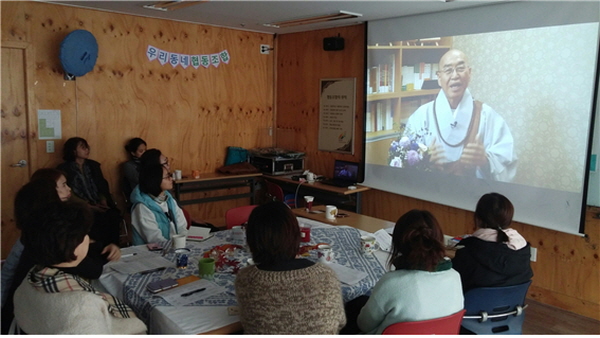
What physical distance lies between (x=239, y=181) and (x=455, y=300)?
4.10 meters

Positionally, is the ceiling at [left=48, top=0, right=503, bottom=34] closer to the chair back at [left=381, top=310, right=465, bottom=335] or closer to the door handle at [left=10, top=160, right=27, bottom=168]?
the door handle at [left=10, top=160, right=27, bottom=168]

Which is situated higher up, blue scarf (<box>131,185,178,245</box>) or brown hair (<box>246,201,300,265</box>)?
brown hair (<box>246,201,300,265</box>)

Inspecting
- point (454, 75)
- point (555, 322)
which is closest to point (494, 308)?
point (555, 322)

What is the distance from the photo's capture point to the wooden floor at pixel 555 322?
10.9 ft

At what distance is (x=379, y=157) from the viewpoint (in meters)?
4.95

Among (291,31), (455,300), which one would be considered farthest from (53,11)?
(455,300)

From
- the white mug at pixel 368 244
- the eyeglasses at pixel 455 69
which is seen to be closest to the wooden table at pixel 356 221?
the white mug at pixel 368 244

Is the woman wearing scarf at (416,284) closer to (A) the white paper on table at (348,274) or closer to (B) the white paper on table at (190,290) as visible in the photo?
(A) the white paper on table at (348,274)

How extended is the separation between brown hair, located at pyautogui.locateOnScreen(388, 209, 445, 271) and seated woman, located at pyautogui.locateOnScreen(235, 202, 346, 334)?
0.32m

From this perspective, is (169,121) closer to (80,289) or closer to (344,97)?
(344,97)

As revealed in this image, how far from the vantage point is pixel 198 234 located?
2.94 meters

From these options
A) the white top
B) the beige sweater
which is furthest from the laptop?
the beige sweater

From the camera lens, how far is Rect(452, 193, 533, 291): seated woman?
2254 millimetres

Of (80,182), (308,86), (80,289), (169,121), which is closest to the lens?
(80,289)
